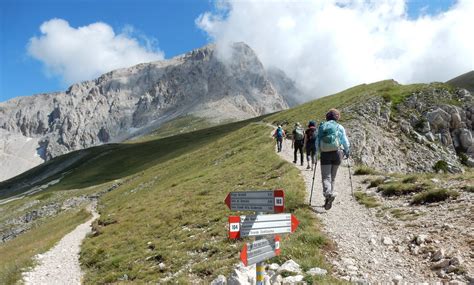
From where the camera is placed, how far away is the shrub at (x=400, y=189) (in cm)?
1582

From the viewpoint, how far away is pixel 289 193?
17375mm

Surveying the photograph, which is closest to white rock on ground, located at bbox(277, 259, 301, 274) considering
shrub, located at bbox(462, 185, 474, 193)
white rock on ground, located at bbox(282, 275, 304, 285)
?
white rock on ground, located at bbox(282, 275, 304, 285)

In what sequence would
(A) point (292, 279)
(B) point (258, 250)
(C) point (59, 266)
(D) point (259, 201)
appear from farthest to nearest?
(C) point (59, 266)
(A) point (292, 279)
(D) point (259, 201)
(B) point (258, 250)

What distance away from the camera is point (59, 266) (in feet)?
64.8

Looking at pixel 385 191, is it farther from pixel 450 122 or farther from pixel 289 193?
pixel 450 122

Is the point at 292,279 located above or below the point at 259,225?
below

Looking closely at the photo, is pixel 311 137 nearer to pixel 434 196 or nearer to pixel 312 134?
pixel 312 134

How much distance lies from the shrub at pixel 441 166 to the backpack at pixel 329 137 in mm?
26091

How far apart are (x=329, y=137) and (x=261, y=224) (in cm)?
816

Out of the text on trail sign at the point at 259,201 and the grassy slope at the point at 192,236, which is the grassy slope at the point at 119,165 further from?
the text on trail sign at the point at 259,201

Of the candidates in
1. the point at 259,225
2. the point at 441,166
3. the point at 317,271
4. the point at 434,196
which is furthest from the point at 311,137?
the point at 259,225

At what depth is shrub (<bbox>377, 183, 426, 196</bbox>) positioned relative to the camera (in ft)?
51.9

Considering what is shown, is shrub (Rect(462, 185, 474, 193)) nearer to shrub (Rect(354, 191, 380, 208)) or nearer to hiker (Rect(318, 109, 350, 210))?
shrub (Rect(354, 191, 380, 208))

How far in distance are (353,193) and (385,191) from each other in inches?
59.1
